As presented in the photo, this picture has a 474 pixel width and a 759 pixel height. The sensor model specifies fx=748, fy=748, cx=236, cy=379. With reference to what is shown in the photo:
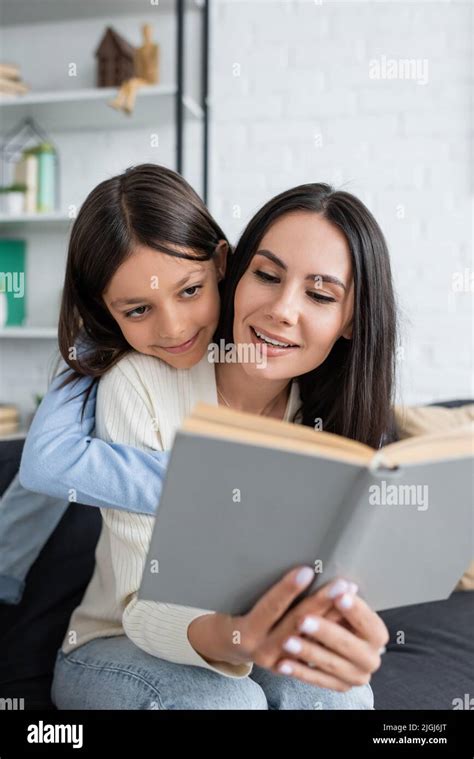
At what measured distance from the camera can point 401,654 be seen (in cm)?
142

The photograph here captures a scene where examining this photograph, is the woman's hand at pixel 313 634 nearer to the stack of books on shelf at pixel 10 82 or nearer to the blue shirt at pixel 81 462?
the blue shirt at pixel 81 462

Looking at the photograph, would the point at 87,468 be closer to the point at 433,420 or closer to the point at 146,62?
the point at 433,420

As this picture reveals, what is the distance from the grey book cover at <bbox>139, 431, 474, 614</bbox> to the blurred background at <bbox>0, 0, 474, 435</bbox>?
174cm

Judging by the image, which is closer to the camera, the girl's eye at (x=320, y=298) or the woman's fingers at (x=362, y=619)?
the woman's fingers at (x=362, y=619)

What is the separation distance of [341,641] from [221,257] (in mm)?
650

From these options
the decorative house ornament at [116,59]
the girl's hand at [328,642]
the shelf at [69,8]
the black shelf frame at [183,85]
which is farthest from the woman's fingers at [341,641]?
the shelf at [69,8]

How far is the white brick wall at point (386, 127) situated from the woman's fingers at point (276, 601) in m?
1.84

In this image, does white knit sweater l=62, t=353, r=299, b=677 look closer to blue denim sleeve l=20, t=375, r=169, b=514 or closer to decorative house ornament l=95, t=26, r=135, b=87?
blue denim sleeve l=20, t=375, r=169, b=514

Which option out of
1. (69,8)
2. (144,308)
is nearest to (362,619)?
→ (144,308)

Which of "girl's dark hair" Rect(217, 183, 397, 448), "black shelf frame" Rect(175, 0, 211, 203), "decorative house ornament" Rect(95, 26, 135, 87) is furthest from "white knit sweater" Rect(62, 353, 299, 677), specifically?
"decorative house ornament" Rect(95, 26, 135, 87)

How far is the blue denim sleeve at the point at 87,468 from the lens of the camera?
1.02 meters

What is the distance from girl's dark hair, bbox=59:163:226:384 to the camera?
1.11 metres

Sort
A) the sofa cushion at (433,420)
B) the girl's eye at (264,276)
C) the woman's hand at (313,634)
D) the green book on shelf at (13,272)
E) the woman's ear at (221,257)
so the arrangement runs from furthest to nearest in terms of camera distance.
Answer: the green book on shelf at (13,272)
the sofa cushion at (433,420)
the woman's ear at (221,257)
the girl's eye at (264,276)
the woman's hand at (313,634)

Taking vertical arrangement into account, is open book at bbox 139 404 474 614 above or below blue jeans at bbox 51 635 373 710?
above
